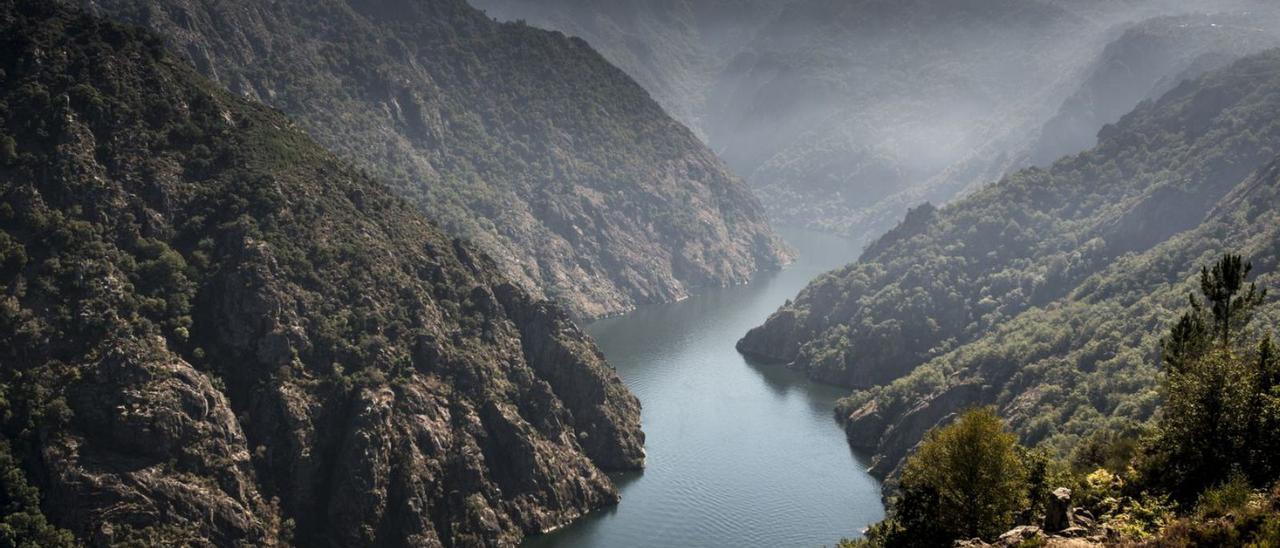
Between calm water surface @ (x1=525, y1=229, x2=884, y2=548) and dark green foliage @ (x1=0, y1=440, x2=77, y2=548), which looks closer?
dark green foliage @ (x1=0, y1=440, x2=77, y2=548)

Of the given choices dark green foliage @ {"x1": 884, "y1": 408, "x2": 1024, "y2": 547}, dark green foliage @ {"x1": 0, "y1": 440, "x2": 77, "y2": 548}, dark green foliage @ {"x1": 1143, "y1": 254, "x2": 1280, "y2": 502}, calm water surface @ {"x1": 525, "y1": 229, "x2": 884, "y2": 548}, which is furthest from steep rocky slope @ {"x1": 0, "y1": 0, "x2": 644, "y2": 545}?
dark green foliage @ {"x1": 1143, "y1": 254, "x2": 1280, "y2": 502}

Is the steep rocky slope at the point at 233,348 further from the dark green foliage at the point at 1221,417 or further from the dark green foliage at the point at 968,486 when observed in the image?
the dark green foliage at the point at 1221,417

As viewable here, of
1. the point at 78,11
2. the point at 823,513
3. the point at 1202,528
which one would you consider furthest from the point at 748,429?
the point at 1202,528

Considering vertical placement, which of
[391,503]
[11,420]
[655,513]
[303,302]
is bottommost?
[655,513]

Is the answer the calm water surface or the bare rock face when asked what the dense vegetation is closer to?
the bare rock face

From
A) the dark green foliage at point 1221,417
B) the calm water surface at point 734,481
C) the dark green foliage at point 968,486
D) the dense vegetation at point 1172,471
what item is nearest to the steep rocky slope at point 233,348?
the calm water surface at point 734,481

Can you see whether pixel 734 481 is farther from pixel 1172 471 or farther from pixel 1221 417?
pixel 1221 417

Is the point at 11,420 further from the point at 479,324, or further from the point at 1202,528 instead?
the point at 1202,528
